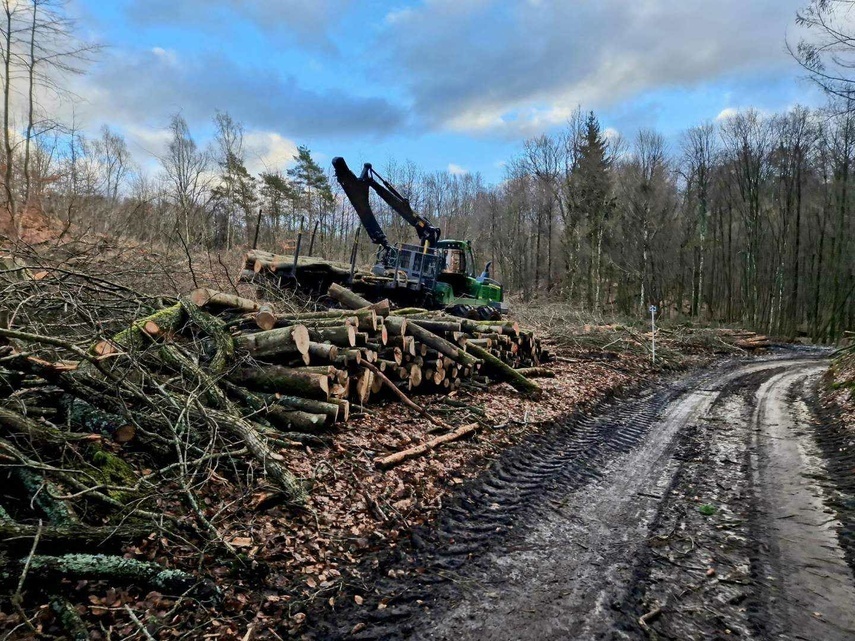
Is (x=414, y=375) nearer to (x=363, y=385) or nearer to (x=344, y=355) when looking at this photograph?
(x=363, y=385)

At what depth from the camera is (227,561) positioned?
10.9ft

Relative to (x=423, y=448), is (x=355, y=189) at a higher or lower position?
higher

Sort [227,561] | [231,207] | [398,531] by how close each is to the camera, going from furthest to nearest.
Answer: [231,207] → [398,531] → [227,561]

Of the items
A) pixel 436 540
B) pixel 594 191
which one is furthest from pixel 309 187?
pixel 436 540

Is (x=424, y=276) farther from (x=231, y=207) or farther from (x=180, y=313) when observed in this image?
(x=231, y=207)


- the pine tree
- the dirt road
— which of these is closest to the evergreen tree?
the pine tree

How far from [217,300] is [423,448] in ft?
12.2

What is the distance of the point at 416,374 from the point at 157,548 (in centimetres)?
487

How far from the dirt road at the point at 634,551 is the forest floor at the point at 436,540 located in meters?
0.02

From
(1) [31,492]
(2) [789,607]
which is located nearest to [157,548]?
(1) [31,492]

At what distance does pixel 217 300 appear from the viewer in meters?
6.76

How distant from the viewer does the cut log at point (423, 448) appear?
5211mm

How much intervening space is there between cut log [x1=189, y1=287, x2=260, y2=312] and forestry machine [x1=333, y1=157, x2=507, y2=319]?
6909mm

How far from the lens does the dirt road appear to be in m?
3.07
